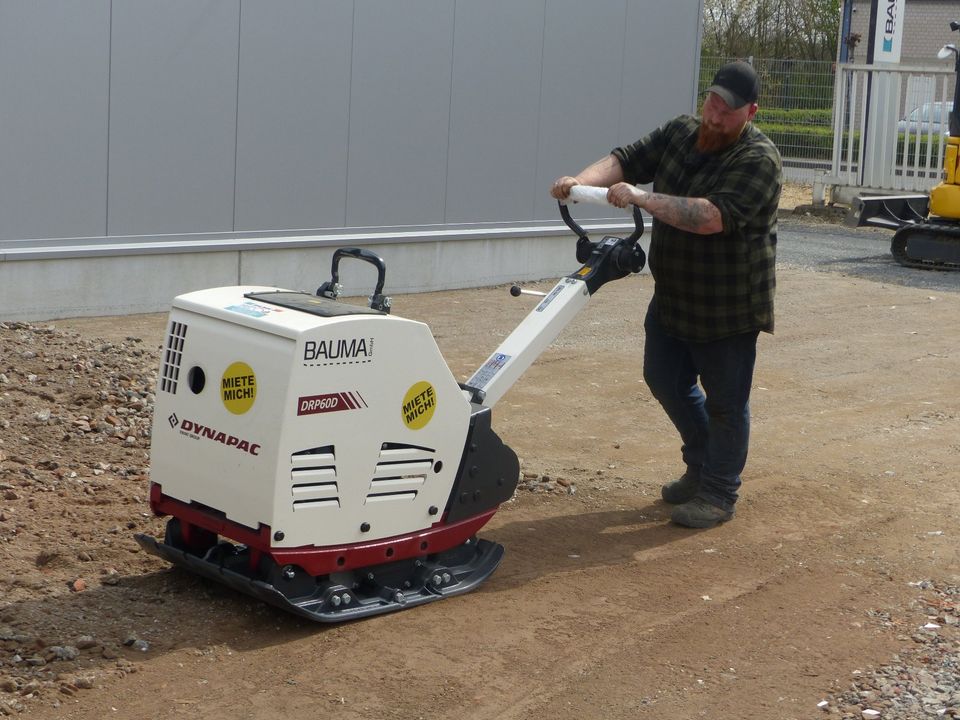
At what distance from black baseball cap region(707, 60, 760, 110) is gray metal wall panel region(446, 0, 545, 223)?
6911 mm

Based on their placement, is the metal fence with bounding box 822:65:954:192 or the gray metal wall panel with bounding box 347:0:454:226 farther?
the metal fence with bounding box 822:65:954:192

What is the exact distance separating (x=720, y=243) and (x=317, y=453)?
6.88ft

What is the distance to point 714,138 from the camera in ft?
17.3

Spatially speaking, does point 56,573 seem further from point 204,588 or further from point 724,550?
point 724,550

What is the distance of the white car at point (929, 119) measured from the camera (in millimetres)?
17906

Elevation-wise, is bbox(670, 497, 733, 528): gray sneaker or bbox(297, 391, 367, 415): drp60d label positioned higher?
bbox(297, 391, 367, 415): drp60d label

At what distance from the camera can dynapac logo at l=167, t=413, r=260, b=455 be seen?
407cm

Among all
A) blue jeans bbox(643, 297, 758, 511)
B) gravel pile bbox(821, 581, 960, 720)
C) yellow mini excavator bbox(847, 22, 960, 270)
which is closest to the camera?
gravel pile bbox(821, 581, 960, 720)

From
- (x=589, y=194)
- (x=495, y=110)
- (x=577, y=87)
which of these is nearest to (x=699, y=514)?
(x=589, y=194)

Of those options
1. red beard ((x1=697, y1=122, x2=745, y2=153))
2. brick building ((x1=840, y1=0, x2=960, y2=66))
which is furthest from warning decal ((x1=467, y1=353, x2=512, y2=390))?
brick building ((x1=840, y1=0, x2=960, y2=66))

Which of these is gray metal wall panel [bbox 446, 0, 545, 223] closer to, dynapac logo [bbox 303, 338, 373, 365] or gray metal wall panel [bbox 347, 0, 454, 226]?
gray metal wall panel [bbox 347, 0, 454, 226]

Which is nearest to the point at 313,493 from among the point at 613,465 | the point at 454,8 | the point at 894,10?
the point at 613,465

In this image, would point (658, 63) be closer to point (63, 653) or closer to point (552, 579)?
point (552, 579)

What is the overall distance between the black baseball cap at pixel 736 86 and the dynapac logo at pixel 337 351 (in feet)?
6.25
